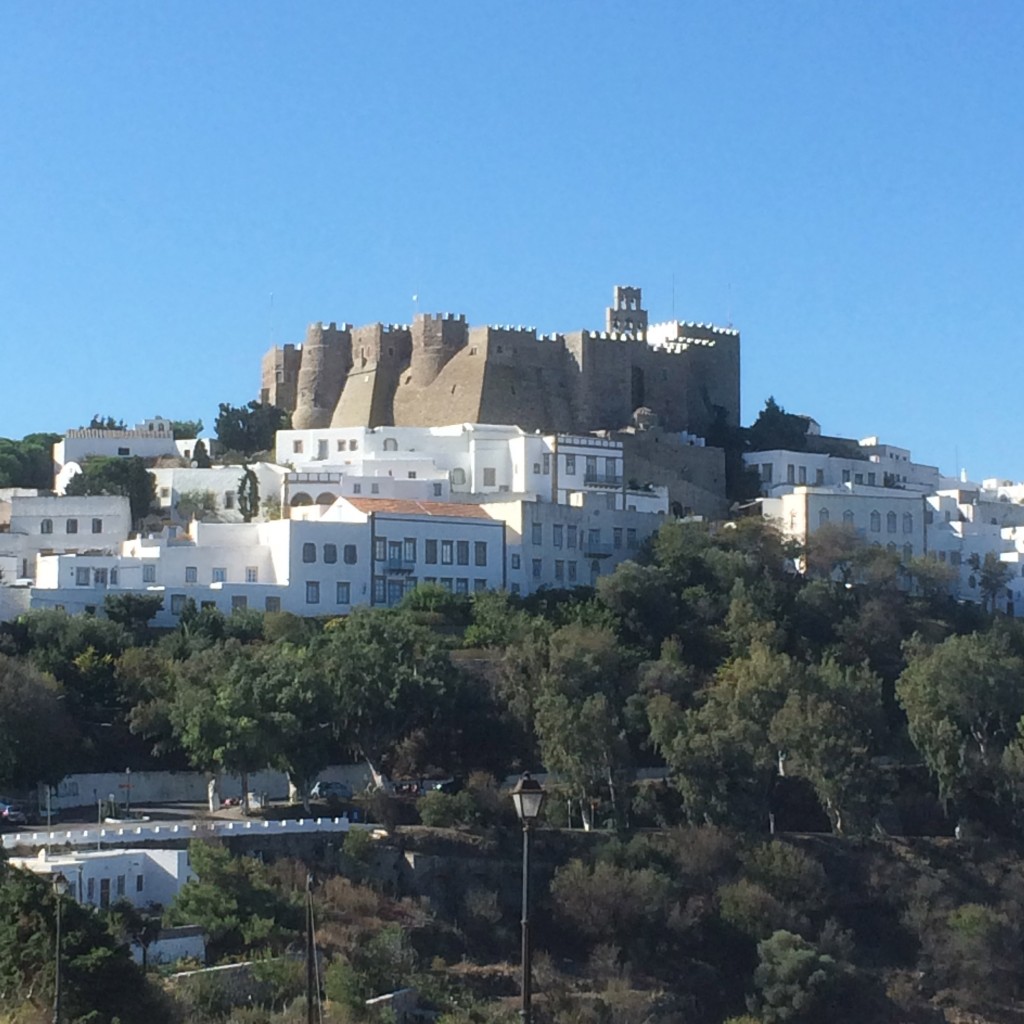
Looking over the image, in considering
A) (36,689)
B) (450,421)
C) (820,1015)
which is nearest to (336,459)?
(450,421)

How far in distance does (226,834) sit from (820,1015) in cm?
1081

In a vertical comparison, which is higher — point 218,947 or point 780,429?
point 780,429

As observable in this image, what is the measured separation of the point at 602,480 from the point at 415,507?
684 cm

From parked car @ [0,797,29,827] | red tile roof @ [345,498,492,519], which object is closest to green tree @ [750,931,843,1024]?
parked car @ [0,797,29,827]

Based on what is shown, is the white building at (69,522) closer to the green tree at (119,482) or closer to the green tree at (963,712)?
the green tree at (119,482)

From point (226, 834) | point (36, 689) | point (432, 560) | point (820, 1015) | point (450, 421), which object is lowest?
point (820, 1015)

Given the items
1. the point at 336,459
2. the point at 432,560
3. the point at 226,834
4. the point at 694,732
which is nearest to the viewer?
the point at 226,834

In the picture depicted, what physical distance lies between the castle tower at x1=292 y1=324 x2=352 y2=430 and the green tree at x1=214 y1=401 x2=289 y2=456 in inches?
42.3

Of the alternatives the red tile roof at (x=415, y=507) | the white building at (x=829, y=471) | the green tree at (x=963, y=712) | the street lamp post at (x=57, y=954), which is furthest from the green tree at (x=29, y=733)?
the white building at (x=829, y=471)

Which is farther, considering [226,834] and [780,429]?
[780,429]

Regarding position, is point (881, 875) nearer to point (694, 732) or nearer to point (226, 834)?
point (694, 732)

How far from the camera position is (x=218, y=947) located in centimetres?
3353

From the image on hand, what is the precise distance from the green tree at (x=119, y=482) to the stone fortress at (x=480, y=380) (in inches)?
278

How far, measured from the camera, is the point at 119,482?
58062 mm
